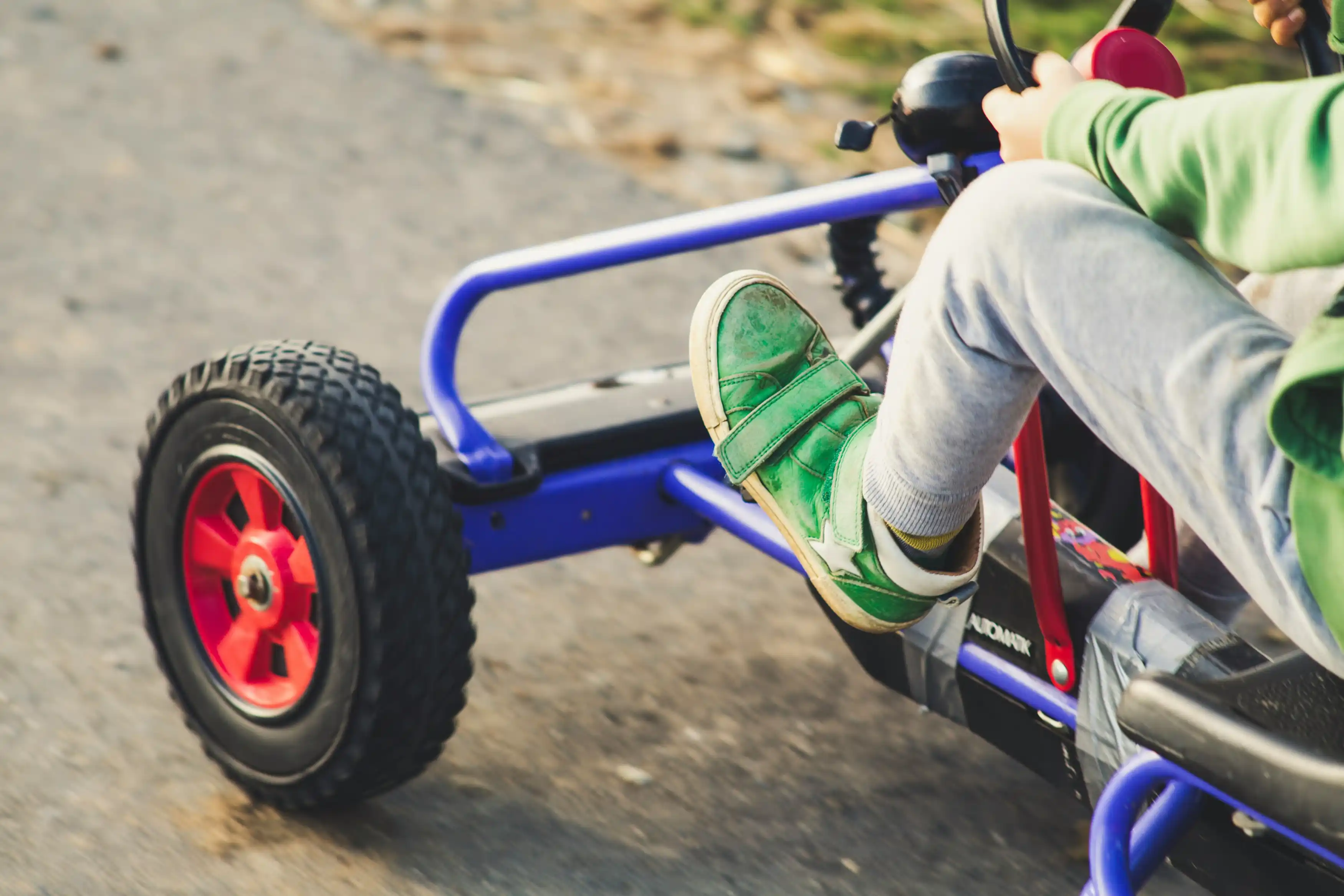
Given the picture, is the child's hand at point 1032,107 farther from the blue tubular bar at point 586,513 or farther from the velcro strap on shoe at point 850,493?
the blue tubular bar at point 586,513

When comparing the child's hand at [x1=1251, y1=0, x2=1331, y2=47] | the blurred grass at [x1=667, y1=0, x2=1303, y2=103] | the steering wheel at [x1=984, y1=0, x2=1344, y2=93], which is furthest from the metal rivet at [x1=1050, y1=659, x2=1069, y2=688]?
the blurred grass at [x1=667, y1=0, x2=1303, y2=103]

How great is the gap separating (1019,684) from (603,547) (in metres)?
0.56

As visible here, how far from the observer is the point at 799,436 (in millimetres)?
1450

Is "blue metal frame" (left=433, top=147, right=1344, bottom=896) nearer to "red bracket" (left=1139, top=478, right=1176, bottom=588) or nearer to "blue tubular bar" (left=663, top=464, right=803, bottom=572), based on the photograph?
"blue tubular bar" (left=663, top=464, right=803, bottom=572)

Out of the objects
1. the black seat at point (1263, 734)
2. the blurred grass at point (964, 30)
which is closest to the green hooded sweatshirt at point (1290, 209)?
the black seat at point (1263, 734)

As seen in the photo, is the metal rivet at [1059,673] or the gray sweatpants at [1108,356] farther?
the metal rivet at [1059,673]

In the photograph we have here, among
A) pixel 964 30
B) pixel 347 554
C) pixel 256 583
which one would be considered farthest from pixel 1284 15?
pixel 964 30

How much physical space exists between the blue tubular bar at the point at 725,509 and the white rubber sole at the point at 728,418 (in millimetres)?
143

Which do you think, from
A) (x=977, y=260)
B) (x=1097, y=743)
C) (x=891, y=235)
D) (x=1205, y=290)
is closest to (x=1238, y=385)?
(x=1205, y=290)

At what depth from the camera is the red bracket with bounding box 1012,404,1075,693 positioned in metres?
1.48

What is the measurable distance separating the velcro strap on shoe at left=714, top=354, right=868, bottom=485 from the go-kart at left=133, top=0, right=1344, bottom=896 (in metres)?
0.20

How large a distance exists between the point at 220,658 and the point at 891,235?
2.20 metres

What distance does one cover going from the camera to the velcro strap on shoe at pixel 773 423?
4.73 ft

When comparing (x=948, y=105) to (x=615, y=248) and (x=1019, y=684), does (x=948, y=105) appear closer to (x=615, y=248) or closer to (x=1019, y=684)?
(x=615, y=248)
